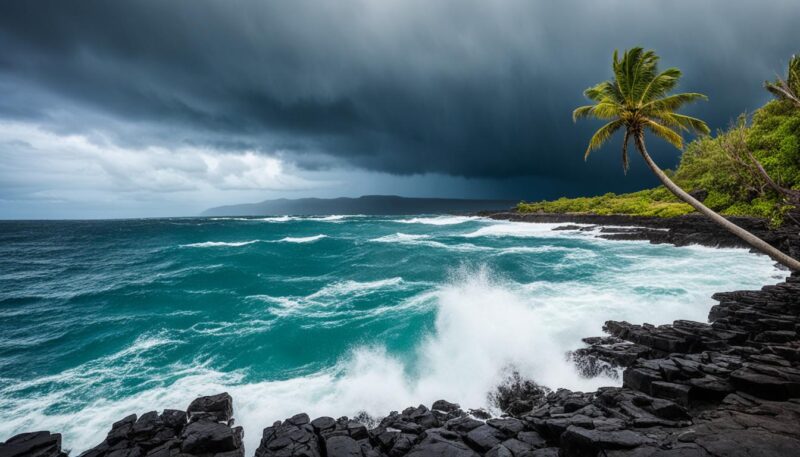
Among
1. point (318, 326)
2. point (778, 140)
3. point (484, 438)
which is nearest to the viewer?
point (484, 438)

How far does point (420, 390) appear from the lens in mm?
10180

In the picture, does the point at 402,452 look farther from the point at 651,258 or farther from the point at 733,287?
the point at 651,258

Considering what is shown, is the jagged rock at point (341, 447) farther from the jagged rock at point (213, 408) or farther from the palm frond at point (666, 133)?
the palm frond at point (666, 133)

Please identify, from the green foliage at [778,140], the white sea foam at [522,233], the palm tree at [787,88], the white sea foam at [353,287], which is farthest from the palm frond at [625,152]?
the white sea foam at [522,233]

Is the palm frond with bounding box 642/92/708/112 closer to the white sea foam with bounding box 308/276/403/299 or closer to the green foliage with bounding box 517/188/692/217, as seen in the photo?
the white sea foam with bounding box 308/276/403/299

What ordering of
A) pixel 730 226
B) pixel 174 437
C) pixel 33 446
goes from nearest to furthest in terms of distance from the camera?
pixel 33 446 → pixel 174 437 → pixel 730 226

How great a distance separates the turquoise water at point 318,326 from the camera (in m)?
9.96

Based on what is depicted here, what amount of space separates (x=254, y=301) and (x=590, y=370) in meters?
17.3

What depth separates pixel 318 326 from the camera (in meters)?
15.1

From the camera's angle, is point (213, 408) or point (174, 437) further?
point (213, 408)

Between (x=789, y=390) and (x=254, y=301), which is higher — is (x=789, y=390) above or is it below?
above

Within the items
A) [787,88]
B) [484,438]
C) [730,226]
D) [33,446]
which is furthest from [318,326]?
[787,88]

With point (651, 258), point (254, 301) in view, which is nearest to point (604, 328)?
point (651, 258)

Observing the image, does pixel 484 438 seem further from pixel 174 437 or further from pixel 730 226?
pixel 730 226
